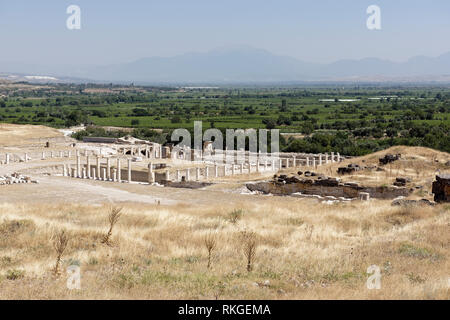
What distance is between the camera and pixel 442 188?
1708cm

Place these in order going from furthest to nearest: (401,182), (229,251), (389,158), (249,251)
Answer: (389,158) → (401,182) → (229,251) → (249,251)

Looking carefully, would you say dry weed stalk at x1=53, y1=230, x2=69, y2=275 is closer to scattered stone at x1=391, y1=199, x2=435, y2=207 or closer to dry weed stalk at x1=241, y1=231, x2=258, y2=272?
dry weed stalk at x1=241, y1=231, x2=258, y2=272

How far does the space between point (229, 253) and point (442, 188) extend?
9641 millimetres

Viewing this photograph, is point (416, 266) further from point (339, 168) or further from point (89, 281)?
point (339, 168)

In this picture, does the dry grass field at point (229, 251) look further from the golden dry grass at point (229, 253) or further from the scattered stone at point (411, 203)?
the scattered stone at point (411, 203)

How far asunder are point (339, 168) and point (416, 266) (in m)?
17.6

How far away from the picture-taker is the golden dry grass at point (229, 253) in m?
7.62

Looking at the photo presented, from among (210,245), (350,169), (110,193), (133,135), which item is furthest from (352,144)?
(210,245)

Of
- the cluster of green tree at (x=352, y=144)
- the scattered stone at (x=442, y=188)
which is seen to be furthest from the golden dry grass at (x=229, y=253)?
the cluster of green tree at (x=352, y=144)

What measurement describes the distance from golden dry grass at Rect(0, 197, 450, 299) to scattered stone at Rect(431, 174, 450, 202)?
55.9 inches

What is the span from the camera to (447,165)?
82.1 feet

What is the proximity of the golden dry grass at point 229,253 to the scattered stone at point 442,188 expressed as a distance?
142cm

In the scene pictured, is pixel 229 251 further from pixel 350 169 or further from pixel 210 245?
pixel 350 169
